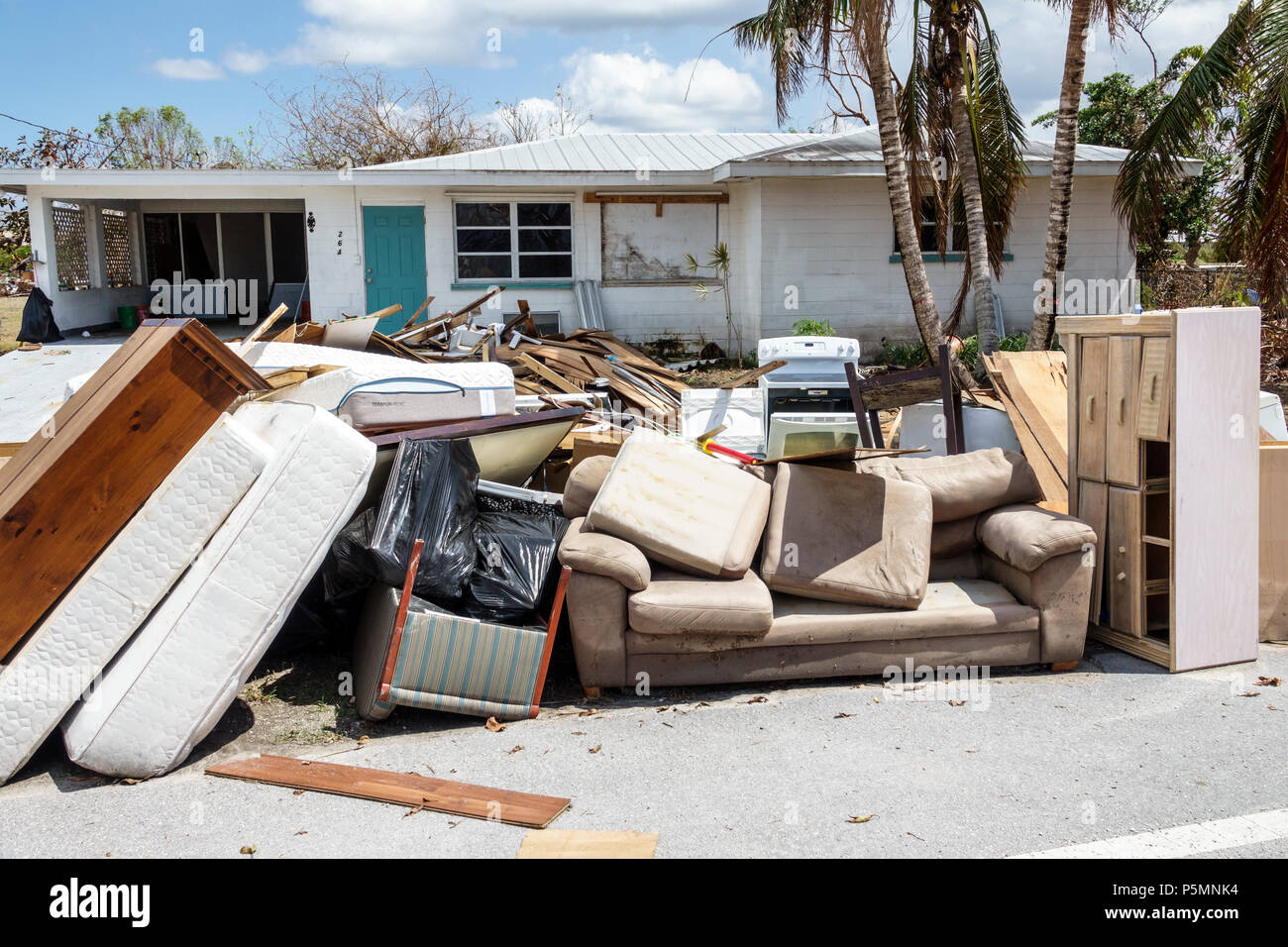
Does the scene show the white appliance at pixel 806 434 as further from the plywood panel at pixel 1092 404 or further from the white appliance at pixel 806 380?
the plywood panel at pixel 1092 404

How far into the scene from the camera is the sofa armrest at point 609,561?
4480 mm

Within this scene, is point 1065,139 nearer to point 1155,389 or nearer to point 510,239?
point 1155,389

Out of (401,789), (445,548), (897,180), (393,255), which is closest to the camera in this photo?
(401,789)

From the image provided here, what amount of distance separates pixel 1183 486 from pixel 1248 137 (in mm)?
7798

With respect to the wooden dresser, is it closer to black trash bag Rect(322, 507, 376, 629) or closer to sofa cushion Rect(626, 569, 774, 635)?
sofa cushion Rect(626, 569, 774, 635)

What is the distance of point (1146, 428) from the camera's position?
497 centimetres

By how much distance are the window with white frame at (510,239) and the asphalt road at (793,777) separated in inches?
462

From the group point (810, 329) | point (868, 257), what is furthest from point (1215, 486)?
point (868, 257)

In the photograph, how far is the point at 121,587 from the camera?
397cm

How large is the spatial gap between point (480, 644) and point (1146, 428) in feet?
11.1

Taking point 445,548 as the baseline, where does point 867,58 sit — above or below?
above

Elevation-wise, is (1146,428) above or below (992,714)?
above
